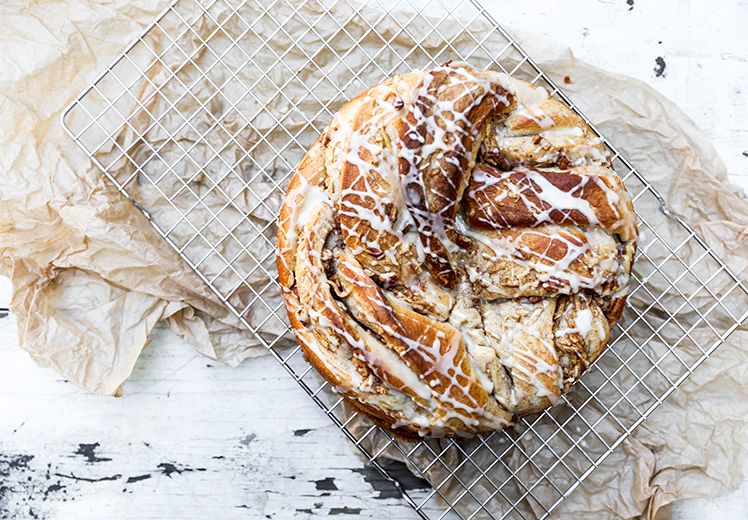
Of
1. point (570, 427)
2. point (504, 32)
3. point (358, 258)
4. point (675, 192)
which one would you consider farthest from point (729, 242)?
point (358, 258)

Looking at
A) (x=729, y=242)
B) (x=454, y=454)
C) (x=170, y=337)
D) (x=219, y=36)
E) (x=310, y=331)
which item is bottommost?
(x=170, y=337)

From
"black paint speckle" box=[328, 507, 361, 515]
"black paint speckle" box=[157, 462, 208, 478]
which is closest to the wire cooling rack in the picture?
"black paint speckle" box=[328, 507, 361, 515]

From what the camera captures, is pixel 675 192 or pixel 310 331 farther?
pixel 675 192

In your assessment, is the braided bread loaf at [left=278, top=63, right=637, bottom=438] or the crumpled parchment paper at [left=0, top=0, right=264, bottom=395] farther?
the crumpled parchment paper at [left=0, top=0, right=264, bottom=395]

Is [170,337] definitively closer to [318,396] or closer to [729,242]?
[318,396]

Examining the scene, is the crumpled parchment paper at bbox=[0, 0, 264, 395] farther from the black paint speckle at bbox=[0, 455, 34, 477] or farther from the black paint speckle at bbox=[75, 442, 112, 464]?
the black paint speckle at bbox=[0, 455, 34, 477]

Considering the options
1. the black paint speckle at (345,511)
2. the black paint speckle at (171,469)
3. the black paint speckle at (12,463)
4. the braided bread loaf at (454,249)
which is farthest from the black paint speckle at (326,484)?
the black paint speckle at (12,463)

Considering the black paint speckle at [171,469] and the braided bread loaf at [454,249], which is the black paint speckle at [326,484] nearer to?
the black paint speckle at [171,469]
